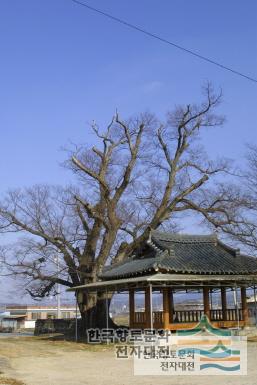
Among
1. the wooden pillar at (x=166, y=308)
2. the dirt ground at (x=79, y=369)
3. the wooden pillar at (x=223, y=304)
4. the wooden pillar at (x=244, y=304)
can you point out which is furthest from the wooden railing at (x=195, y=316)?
the dirt ground at (x=79, y=369)

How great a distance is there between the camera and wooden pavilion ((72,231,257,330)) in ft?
73.3

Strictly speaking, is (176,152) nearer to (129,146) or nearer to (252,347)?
(129,146)

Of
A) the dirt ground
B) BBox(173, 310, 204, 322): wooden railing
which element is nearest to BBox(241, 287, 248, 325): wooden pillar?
BBox(173, 310, 204, 322): wooden railing

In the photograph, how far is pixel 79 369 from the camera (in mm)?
14867

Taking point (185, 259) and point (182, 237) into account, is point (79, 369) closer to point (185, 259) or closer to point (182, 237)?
point (185, 259)

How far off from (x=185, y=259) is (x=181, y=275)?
2049 millimetres

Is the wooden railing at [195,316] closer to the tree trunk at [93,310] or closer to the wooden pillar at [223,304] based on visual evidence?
the wooden pillar at [223,304]

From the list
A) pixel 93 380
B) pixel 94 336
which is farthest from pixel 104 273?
pixel 93 380

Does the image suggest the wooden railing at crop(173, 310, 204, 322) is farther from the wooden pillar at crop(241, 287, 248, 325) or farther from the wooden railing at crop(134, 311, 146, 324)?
the wooden pillar at crop(241, 287, 248, 325)

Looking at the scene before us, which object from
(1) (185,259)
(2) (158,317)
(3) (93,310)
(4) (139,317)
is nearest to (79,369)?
(2) (158,317)

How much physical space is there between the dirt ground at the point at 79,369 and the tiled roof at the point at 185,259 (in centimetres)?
405

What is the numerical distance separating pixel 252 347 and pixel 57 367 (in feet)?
27.8

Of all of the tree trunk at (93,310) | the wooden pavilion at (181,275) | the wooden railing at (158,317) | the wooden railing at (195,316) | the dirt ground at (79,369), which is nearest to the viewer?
the dirt ground at (79,369)

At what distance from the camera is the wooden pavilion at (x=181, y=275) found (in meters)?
22.3
